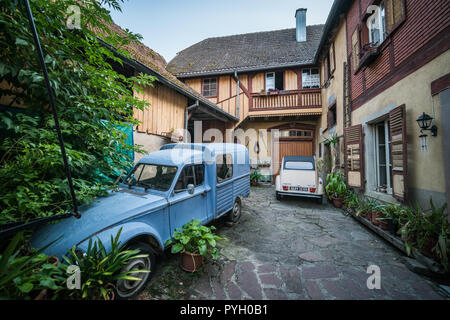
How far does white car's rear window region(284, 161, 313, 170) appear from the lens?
22.3 ft

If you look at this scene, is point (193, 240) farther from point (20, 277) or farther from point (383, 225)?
point (383, 225)

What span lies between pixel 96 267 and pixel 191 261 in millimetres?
1216

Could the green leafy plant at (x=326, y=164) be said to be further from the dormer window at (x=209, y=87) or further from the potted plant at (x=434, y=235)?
the dormer window at (x=209, y=87)

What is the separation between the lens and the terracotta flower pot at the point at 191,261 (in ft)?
8.41

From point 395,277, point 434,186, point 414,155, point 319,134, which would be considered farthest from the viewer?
point 319,134

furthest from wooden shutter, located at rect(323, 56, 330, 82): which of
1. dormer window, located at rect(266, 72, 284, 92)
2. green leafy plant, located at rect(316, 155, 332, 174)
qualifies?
green leafy plant, located at rect(316, 155, 332, 174)

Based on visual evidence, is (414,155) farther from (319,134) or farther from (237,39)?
(237,39)

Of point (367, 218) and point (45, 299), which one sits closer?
point (45, 299)

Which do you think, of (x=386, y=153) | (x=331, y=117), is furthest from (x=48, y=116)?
(x=331, y=117)

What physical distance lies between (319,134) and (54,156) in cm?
1080

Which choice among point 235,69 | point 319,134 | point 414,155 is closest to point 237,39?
point 235,69

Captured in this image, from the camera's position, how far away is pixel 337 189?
609 centimetres

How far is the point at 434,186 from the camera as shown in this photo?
310 centimetres

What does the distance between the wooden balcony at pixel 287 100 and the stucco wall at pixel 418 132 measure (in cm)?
574
